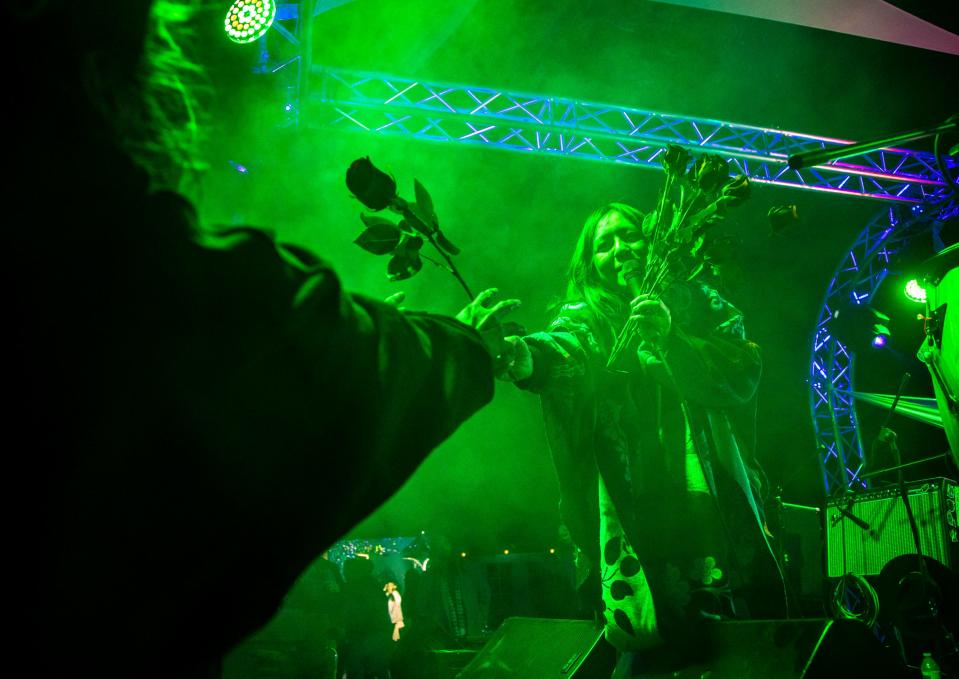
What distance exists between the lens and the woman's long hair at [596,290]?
3.01 m

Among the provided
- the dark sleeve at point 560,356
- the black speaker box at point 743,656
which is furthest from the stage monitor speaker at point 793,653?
the dark sleeve at point 560,356

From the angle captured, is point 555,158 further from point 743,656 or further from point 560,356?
point 743,656

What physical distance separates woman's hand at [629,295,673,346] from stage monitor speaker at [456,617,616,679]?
44.8 inches

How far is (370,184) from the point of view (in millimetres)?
1762

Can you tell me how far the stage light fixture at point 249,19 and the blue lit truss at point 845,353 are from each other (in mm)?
5720

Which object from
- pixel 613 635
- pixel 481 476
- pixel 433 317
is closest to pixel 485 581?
pixel 481 476

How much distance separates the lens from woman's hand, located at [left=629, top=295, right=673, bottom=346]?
2.49 m

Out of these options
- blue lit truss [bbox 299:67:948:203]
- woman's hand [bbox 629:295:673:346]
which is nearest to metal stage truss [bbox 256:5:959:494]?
blue lit truss [bbox 299:67:948:203]

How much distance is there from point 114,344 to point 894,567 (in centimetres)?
602

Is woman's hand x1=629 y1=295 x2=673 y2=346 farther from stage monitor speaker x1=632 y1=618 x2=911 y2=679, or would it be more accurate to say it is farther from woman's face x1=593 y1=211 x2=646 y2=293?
stage monitor speaker x1=632 y1=618 x2=911 y2=679

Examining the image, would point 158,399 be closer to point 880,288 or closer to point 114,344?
point 114,344

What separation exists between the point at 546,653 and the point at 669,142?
4232mm

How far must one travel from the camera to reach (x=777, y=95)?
267 inches

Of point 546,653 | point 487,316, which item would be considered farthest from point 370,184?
point 546,653
